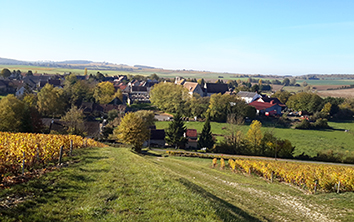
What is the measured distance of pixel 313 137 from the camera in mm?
71938

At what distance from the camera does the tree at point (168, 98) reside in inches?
3775

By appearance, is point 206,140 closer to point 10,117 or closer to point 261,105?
point 10,117

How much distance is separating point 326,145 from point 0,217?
71.4m

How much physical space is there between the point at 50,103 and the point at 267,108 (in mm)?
82897

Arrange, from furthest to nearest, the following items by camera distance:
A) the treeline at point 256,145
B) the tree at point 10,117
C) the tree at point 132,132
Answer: the treeline at point 256,145
the tree at point 10,117
the tree at point 132,132

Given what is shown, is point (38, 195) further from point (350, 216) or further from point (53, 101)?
point (53, 101)

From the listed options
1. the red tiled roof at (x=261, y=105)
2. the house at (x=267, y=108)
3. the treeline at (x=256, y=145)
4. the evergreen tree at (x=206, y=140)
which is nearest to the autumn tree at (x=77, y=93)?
the evergreen tree at (x=206, y=140)

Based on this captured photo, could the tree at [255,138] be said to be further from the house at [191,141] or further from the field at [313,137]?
the house at [191,141]

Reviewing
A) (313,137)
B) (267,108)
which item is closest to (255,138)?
(313,137)

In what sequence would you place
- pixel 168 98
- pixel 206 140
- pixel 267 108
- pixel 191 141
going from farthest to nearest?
pixel 267 108, pixel 168 98, pixel 191 141, pixel 206 140

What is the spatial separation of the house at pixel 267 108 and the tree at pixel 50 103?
7447 centimetres

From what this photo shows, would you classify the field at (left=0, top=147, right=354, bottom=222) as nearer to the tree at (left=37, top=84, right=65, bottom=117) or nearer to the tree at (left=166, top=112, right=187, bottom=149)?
the tree at (left=166, top=112, right=187, bottom=149)

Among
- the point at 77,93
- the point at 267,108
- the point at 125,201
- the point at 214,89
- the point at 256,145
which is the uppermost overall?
the point at 214,89

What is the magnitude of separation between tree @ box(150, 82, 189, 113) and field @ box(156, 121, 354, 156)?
50.0 ft
